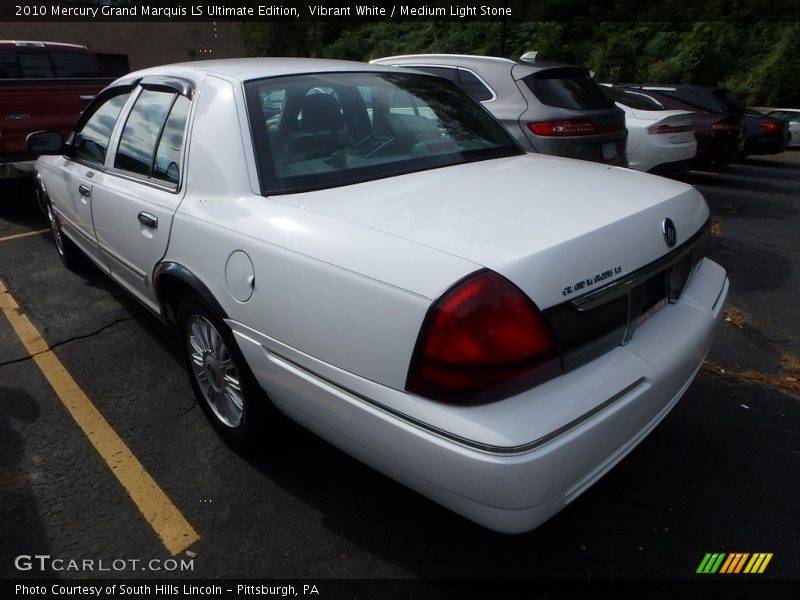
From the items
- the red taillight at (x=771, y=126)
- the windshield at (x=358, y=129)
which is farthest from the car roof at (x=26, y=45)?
the red taillight at (x=771, y=126)

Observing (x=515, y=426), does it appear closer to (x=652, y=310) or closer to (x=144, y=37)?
(x=652, y=310)

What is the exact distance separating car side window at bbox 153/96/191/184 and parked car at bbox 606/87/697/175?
6.40 m

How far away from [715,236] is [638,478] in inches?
186

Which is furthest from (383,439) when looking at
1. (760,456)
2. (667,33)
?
(667,33)

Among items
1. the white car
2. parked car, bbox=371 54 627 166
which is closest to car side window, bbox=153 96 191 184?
the white car

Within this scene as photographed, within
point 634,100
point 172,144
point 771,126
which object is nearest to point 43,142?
point 172,144

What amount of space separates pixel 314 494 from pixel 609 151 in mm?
4735

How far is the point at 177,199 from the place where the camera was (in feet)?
8.58

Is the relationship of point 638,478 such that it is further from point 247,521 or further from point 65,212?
point 65,212

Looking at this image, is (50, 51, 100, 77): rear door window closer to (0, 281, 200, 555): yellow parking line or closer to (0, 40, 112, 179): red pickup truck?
(0, 40, 112, 179): red pickup truck

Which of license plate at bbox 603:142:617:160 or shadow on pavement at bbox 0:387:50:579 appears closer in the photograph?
shadow on pavement at bbox 0:387:50:579

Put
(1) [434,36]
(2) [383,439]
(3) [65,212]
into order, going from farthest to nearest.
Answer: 1. (1) [434,36]
2. (3) [65,212]
3. (2) [383,439]

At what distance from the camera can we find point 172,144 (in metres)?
2.78

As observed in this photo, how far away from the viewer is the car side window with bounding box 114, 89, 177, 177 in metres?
2.95
